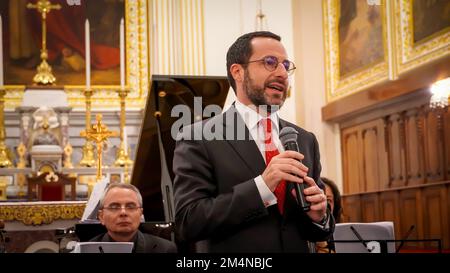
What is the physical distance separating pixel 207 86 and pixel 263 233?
2.88 meters

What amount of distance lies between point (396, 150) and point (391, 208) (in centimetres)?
75

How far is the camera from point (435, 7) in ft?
26.8

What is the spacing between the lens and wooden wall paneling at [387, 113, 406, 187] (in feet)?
29.1

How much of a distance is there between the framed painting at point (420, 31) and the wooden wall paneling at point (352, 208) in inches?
68.5

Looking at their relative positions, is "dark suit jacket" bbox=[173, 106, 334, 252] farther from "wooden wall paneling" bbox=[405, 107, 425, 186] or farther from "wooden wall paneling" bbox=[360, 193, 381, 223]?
"wooden wall paneling" bbox=[360, 193, 381, 223]

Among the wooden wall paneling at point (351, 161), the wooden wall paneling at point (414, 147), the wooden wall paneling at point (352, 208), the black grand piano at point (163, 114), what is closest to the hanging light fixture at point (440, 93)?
the wooden wall paneling at point (414, 147)

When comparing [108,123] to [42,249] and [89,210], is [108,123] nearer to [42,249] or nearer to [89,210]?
[42,249]

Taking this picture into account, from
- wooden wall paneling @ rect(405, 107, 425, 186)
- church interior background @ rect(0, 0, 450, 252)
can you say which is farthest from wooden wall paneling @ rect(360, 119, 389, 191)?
wooden wall paneling @ rect(405, 107, 425, 186)

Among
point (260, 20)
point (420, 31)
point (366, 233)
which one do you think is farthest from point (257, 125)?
point (420, 31)

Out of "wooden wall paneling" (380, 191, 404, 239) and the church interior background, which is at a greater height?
the church interior background

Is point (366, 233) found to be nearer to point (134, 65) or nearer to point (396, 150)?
point (396, 150)

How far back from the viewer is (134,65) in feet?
33.7

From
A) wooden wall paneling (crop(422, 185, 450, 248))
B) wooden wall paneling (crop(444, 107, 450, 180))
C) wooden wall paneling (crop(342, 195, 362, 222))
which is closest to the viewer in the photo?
wooden wall paneling (crop(422, 185, 450, 248))

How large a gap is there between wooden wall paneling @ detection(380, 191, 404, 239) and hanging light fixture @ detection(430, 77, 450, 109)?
3.88 feet
